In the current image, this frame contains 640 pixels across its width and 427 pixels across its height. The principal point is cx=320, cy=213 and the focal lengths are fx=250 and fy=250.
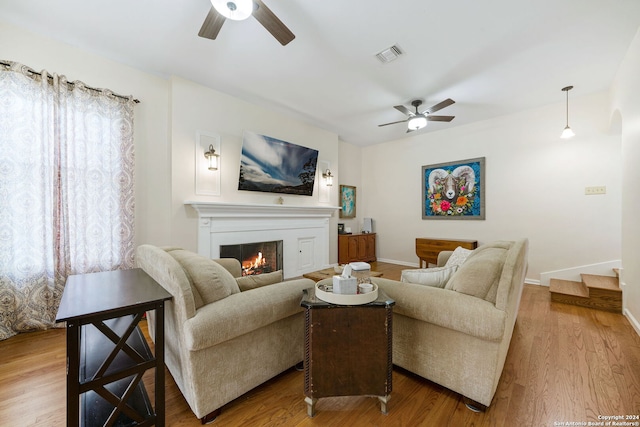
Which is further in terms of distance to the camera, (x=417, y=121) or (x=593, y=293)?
(x=417, y=121)

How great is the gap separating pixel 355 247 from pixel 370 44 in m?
3.83

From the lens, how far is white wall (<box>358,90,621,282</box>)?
3512 millimetres

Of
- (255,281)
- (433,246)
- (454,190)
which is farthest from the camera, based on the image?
(454,190)

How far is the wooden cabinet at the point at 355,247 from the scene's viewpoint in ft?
17.5

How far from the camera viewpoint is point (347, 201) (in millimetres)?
5832

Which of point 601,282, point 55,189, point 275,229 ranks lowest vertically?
point 601,282

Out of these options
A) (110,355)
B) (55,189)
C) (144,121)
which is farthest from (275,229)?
(110,355)

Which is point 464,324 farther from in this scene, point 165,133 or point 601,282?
point 165,133

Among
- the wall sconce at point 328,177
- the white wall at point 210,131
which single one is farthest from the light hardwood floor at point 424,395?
the wall sconce at point 328,177

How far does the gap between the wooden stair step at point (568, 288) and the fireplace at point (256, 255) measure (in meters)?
3.91

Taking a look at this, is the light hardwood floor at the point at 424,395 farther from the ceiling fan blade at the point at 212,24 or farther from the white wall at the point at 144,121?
the ceiling fan blade at the point at 212,24

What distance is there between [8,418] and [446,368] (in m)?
2.49

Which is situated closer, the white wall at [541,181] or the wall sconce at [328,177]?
the white wall at [541,181]

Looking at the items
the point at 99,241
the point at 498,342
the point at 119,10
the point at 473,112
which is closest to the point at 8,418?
the point at 99,241
